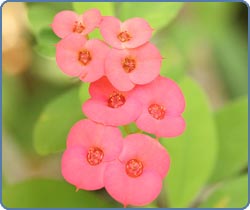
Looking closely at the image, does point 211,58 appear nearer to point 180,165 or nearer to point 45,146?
point 180,165

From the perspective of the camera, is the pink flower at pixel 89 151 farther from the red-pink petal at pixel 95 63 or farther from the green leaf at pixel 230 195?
the green leaf at pixel 230 195

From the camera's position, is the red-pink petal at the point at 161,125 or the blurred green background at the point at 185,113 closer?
the red-pink petal at the point at 161,125

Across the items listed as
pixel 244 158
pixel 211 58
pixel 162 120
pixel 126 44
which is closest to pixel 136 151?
pixel 162 120

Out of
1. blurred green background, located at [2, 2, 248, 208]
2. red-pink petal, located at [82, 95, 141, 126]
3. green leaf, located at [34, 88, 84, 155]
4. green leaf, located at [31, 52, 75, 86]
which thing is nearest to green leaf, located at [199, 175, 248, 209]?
blurred green background, located at [2, 2, 248, 208]

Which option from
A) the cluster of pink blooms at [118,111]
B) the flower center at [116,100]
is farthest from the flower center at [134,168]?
the flower center at [116,100]

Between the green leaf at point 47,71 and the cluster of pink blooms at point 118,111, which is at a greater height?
the cluster of pink blooms at point 118,111

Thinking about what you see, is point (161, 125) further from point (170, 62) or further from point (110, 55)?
point (170, 62)
